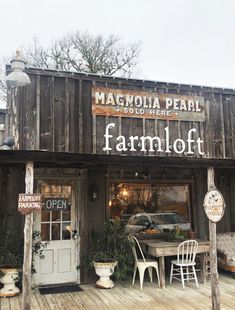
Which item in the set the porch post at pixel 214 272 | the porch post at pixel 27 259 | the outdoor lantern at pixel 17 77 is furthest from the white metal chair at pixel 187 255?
the outdoor lantern at pixel 17 77

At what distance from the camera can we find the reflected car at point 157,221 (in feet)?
26.7

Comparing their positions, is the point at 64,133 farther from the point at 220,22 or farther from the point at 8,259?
the point at 220,22

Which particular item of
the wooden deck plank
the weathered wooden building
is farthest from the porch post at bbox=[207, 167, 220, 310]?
the wooden deck plank

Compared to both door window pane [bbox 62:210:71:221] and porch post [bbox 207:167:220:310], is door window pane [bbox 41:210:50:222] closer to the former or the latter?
door window pane [bbox 62:210:71:221]

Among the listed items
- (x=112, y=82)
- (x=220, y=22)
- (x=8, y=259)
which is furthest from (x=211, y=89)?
(x=220, y=22)

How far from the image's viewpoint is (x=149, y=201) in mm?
8352

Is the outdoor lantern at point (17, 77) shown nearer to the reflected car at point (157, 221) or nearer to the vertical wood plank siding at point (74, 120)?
the vertical wood plank siding at point (74, 120)

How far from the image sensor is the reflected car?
8148 mm

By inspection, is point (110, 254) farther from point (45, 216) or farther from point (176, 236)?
point (45, 216)

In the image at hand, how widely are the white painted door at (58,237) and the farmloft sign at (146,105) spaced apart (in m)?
2.07

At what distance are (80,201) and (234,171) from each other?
4.08 m

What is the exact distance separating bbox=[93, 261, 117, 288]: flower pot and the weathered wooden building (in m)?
0.61

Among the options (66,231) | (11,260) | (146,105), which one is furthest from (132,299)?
(146,105)

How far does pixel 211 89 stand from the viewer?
7344 millimetres
